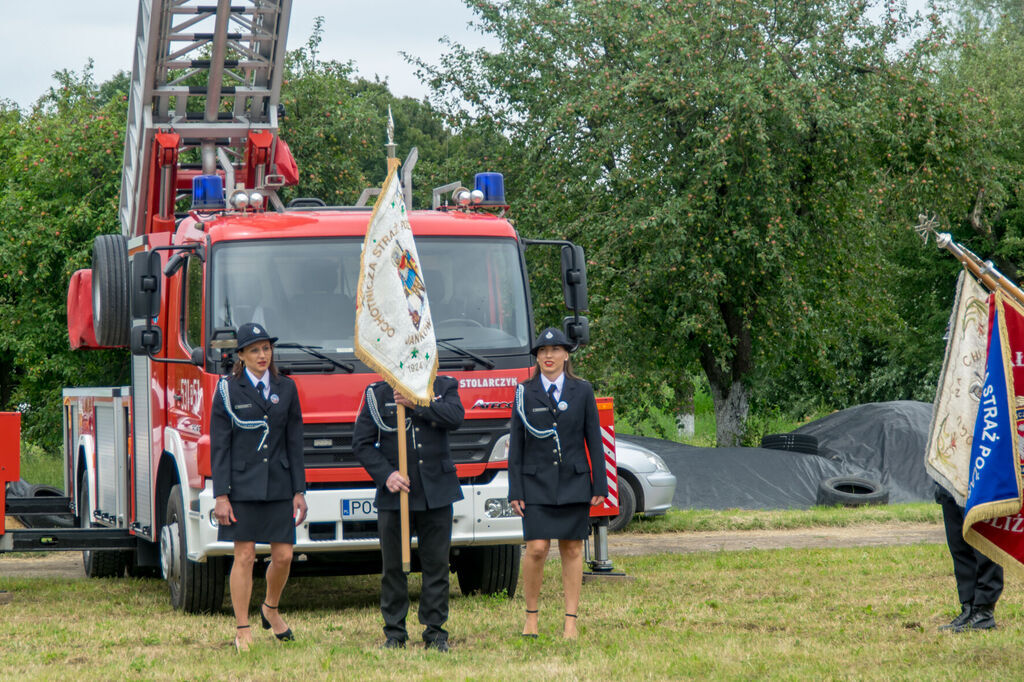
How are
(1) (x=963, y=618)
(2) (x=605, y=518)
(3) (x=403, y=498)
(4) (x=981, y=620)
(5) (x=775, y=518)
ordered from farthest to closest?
(5) (x=775, y=518) < (2) (x=605, y=518) < (1) (x=963, y=618) < (4) (x=981, y=620) < (3) (x=403, y=498)

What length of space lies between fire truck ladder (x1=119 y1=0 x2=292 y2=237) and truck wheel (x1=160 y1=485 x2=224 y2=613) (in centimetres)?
377

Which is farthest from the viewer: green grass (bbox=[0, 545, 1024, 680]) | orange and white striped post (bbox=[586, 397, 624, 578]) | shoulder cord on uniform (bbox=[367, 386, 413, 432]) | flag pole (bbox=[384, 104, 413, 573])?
orange and white striped post (bbox=[586, 397, 624, 578])

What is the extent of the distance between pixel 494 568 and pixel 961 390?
420 cm

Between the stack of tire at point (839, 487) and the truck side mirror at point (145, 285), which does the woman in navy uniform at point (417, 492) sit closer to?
the truck side mirror at point (145, 285)

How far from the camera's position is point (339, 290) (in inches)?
365

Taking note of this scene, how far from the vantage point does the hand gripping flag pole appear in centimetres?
783

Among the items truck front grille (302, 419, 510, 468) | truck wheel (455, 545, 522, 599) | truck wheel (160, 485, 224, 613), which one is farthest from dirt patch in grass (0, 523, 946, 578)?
truck front grille (302, 419, 510, 468)

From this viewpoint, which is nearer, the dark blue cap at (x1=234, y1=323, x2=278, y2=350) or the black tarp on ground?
the dark blue cap at (x1=234, y1=323, x2=278, y2=350)

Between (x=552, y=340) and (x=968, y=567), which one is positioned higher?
(x=552, y=340)

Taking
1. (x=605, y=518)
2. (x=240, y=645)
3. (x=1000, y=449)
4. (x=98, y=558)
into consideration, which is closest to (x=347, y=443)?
(x=240, y=645)

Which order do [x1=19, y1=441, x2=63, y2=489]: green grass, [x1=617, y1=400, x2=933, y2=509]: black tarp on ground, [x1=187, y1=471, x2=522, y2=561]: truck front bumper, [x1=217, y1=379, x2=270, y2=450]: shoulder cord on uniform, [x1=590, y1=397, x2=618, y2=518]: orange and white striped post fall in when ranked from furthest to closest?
[x1=19, y1=441, x2=63, y2=489]: green grass, [x1=617, y1=400, x2=933, y2=509]: black tarp on ground, [x1=590, y1=397, x2=618, y2=518]: orange and white striped post, [x1=187, y1=471, x2=522, y2=561]: truck front bumper, [x1=217, y1=379, x2=270, y2=450]: shoulder cord on uniform

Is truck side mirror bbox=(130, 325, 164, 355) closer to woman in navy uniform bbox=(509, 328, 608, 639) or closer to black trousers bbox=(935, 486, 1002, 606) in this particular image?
woman in navy uniform bbox=(509, 328, 608, 639)

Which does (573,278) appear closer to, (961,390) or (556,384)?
(556,384)

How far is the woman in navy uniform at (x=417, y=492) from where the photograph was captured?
786 centimetres
